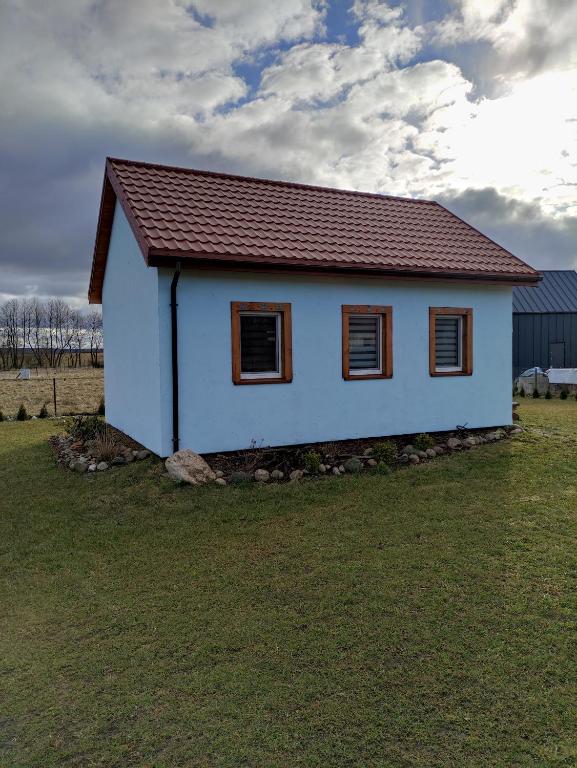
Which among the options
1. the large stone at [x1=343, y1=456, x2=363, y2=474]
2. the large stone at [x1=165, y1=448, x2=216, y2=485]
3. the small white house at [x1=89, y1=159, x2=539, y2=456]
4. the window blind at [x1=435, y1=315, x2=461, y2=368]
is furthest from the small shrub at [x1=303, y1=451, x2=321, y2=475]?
the window blind at [x1=435, y1=315, x2=461, y2=368]

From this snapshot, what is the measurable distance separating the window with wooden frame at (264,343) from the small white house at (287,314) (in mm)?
25

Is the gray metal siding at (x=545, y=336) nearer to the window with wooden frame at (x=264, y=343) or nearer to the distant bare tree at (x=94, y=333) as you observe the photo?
the window with wooden frame at (x=264, y=343)

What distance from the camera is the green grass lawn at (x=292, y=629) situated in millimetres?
2871

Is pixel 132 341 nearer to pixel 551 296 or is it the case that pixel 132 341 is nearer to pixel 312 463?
pixel 312 463

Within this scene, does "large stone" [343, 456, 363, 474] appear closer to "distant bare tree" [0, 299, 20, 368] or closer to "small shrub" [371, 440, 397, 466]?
"small shrub" [371, 440, 397, 466]

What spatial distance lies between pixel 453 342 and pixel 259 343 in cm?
440

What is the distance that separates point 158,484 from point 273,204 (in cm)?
608

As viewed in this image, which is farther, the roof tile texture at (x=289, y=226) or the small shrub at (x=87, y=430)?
the small shrub at (x=87, y=430)

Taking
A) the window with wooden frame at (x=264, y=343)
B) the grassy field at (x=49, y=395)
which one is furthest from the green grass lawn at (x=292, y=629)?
the grassy field at (x=49, y=395)

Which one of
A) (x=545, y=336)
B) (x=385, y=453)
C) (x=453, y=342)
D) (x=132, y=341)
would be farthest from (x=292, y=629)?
(x=545, y=336)

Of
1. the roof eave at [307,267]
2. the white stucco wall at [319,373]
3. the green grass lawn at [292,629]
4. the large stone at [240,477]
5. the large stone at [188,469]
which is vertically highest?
the roof eave at [307,267]

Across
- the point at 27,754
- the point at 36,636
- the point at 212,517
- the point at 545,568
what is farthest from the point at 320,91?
the point at 27,754

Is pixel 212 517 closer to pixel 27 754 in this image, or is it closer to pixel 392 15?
pixel 27 754

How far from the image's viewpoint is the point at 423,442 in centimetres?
988
